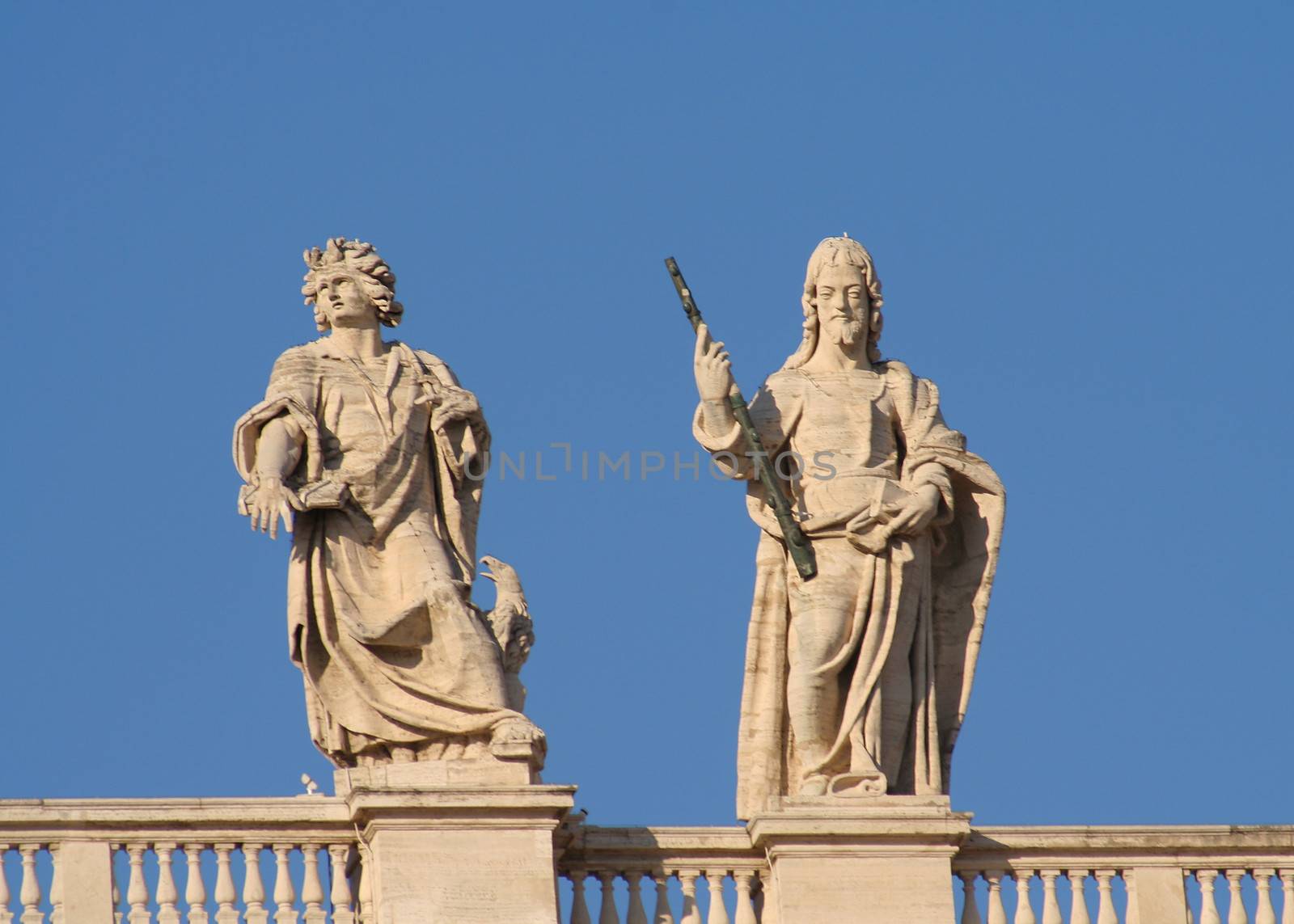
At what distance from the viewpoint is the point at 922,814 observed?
29016 mm

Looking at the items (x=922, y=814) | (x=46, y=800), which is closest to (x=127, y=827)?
(x=46, y=800)

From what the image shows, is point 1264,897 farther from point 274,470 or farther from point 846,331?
point 274,470

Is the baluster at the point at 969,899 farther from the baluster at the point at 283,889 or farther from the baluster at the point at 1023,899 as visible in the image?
the baluster at the point at 283,889

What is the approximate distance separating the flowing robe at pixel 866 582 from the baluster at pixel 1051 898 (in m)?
1.00

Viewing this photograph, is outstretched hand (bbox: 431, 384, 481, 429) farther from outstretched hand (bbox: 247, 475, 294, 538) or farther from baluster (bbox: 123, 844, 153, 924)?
baluster (bbox: 123, 844, 153, 924)

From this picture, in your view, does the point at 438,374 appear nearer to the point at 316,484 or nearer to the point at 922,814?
the point at 316,484

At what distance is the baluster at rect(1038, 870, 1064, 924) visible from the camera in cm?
2916

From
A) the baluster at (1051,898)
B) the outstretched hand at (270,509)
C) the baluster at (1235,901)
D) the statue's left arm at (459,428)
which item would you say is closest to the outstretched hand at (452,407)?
the statue's left arm at (459,428)

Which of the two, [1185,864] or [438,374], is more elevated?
[438,374]

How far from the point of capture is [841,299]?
3072 cm

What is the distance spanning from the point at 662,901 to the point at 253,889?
2752 millimetres

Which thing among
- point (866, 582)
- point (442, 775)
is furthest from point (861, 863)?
point (442, 775)

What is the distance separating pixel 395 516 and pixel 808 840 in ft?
11.8

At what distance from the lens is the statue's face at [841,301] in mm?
30703
